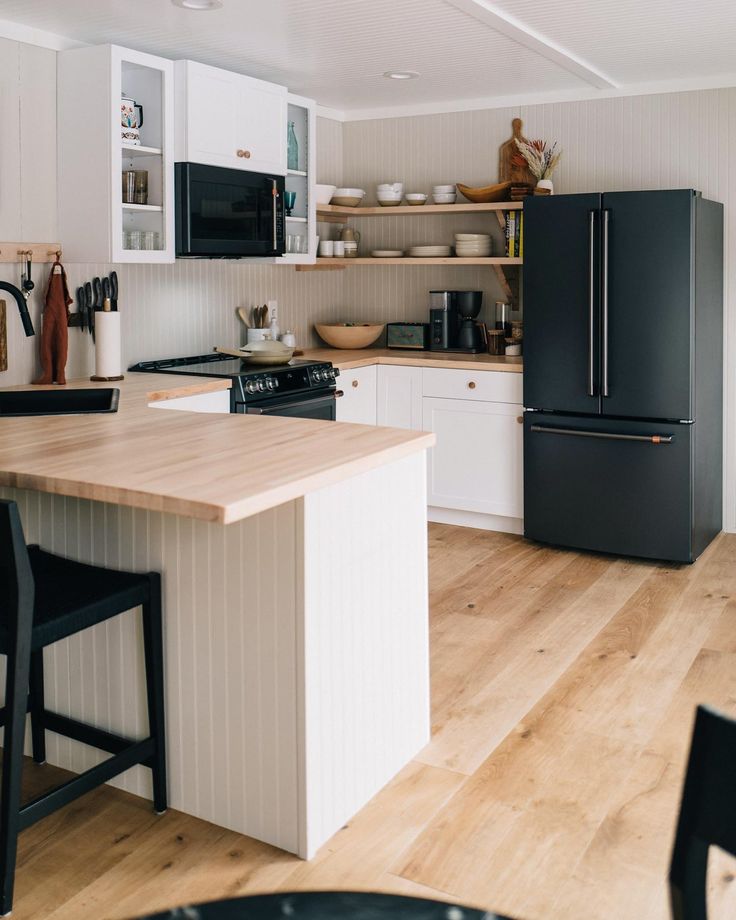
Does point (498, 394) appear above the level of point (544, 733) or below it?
above

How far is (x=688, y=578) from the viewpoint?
175 inches

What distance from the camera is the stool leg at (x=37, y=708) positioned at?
8.60 feet

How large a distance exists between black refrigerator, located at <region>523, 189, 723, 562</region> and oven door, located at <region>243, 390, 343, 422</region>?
98cm

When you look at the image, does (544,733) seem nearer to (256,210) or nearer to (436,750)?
(436,750)

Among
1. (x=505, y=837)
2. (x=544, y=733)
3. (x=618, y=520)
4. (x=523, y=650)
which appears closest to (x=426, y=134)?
(x=618, y=520)

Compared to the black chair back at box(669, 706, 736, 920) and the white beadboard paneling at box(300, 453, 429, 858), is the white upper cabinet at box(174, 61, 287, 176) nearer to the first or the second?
the white beadboard paneling at box(300, 453, 429, 858)

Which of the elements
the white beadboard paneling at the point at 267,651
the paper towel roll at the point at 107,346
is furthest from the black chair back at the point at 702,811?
the paper towel roll at the point at 107,346

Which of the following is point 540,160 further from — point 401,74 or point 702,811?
point 702,811

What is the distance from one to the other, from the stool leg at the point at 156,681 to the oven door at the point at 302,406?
6.66 ft

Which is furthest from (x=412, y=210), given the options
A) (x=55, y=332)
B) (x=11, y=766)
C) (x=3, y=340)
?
(x=11, y=766)

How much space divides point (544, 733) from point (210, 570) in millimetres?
1213

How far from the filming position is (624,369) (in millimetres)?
4566

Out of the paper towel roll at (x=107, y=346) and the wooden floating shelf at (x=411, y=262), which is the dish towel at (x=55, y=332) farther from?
the wooden floating shelf at (x=411, y=262)

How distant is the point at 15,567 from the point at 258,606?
0.55 metres
